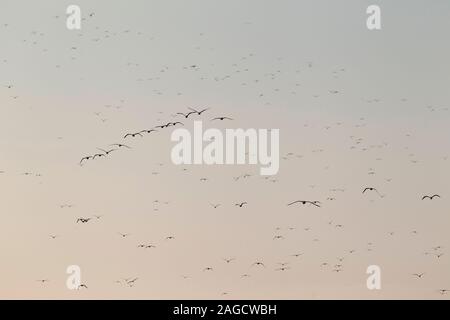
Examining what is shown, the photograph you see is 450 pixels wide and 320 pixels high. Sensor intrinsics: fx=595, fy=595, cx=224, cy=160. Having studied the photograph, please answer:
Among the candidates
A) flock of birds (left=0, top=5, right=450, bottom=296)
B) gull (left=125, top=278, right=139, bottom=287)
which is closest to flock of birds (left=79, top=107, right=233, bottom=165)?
flock of birds (left=0, top=5, right=450, bottom=296)

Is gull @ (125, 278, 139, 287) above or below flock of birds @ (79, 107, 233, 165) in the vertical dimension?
below

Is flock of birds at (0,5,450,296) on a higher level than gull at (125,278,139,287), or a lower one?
higher

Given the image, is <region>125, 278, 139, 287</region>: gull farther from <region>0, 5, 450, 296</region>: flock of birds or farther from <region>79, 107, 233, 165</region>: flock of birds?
<region>79, 107, 233, 165</region>: flock of birds

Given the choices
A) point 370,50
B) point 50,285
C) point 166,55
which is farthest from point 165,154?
point 370,50

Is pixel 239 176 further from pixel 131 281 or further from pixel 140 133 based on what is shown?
pixel 131 281

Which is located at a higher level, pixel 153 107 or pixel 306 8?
pixel 306 8

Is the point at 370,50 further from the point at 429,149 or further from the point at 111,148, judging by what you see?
the point at 111,148

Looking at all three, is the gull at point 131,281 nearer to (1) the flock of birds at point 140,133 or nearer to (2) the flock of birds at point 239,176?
(2) the flock of birds at point 239,176

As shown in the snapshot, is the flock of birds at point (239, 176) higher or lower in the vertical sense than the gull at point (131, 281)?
higher

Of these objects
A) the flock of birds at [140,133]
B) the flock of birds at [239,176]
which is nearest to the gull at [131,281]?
the flock of birds at [239,176]
